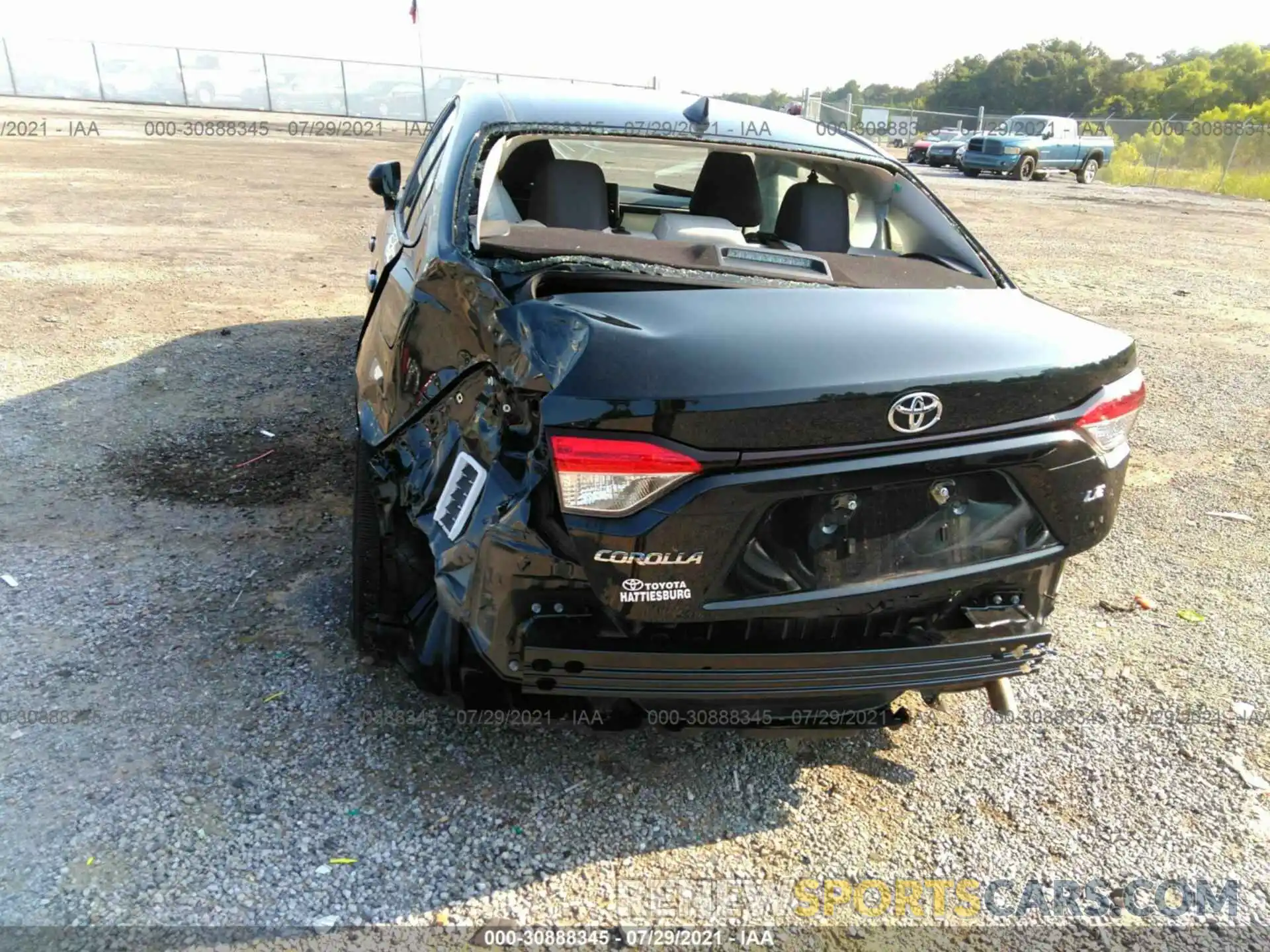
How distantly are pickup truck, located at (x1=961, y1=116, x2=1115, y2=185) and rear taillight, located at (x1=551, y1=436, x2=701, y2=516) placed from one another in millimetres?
27895

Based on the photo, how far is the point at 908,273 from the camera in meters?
2.94

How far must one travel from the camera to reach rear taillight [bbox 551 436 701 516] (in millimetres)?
1890

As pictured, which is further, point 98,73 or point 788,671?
point 98,73

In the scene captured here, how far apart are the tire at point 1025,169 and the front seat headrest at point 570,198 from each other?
26795 millimetres

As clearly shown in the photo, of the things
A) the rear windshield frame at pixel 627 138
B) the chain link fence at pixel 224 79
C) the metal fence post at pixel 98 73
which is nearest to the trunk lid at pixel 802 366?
the rear windshield frame at pixel 627 138

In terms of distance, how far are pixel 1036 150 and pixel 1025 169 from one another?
0.58m

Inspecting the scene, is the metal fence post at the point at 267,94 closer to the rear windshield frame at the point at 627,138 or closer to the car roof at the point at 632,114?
the car roof at the point at 632,114

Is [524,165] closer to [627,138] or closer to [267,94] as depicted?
[627,138]

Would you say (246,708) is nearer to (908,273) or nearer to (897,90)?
(908,273)

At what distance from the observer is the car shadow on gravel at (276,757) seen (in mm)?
2215

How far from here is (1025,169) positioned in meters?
26.7

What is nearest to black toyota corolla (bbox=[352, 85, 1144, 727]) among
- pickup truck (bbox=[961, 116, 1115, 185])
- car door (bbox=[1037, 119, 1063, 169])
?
pickup truck (bbox=[961, 116, 1115, 185])

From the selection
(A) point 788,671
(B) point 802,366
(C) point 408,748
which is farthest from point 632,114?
(C) point 408,748

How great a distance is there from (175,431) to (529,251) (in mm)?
3159
